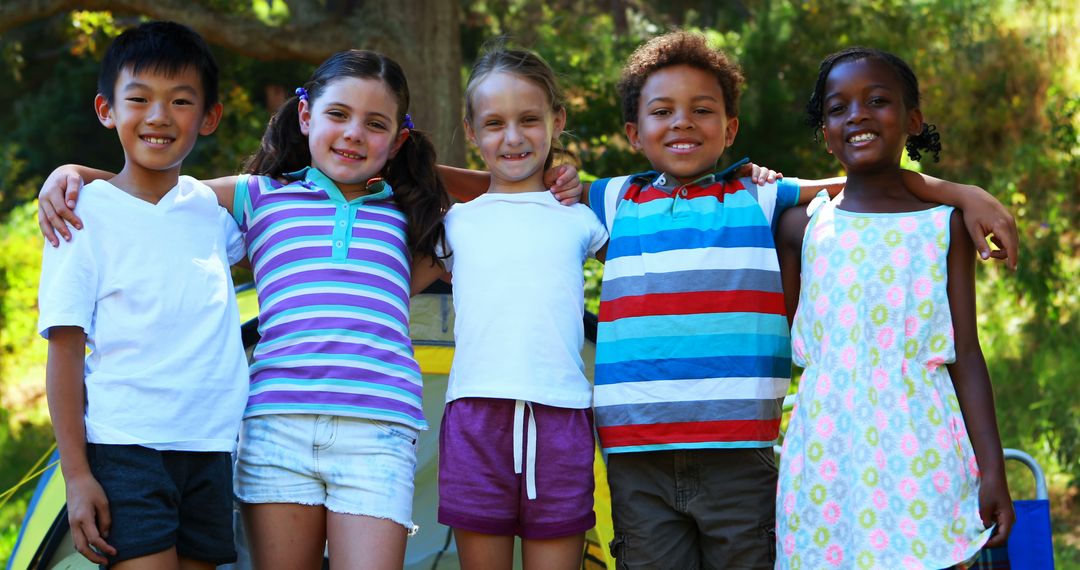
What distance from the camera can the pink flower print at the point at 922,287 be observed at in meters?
Answer: 2.22

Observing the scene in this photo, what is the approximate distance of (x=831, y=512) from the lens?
2.21m

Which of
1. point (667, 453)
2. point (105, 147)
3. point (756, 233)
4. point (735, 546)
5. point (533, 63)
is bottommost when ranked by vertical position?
point (735, 546)

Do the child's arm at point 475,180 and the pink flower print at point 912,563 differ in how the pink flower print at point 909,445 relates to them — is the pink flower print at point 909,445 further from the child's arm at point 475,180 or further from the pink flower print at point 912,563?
the child's arm at point 475,180

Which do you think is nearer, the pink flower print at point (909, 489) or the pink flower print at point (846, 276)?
the pink flower print at point (909, 489)

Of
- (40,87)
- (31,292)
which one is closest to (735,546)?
(31,292)

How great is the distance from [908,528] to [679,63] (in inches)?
43.4

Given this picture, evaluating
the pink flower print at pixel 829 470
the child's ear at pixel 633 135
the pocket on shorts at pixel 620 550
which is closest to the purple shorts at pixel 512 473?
the pocket on shorts at pixel 620 550

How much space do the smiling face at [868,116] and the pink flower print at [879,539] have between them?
2.41 ft

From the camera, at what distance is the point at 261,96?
8375mm

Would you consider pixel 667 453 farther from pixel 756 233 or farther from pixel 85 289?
pixel 85 289

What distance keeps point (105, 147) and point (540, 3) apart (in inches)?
172

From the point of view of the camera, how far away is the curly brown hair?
2543 millimetres

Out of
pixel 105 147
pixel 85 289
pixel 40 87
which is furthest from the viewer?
pixel 40 87

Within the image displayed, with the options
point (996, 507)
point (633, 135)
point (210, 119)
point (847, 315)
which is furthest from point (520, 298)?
point (996, 507)
